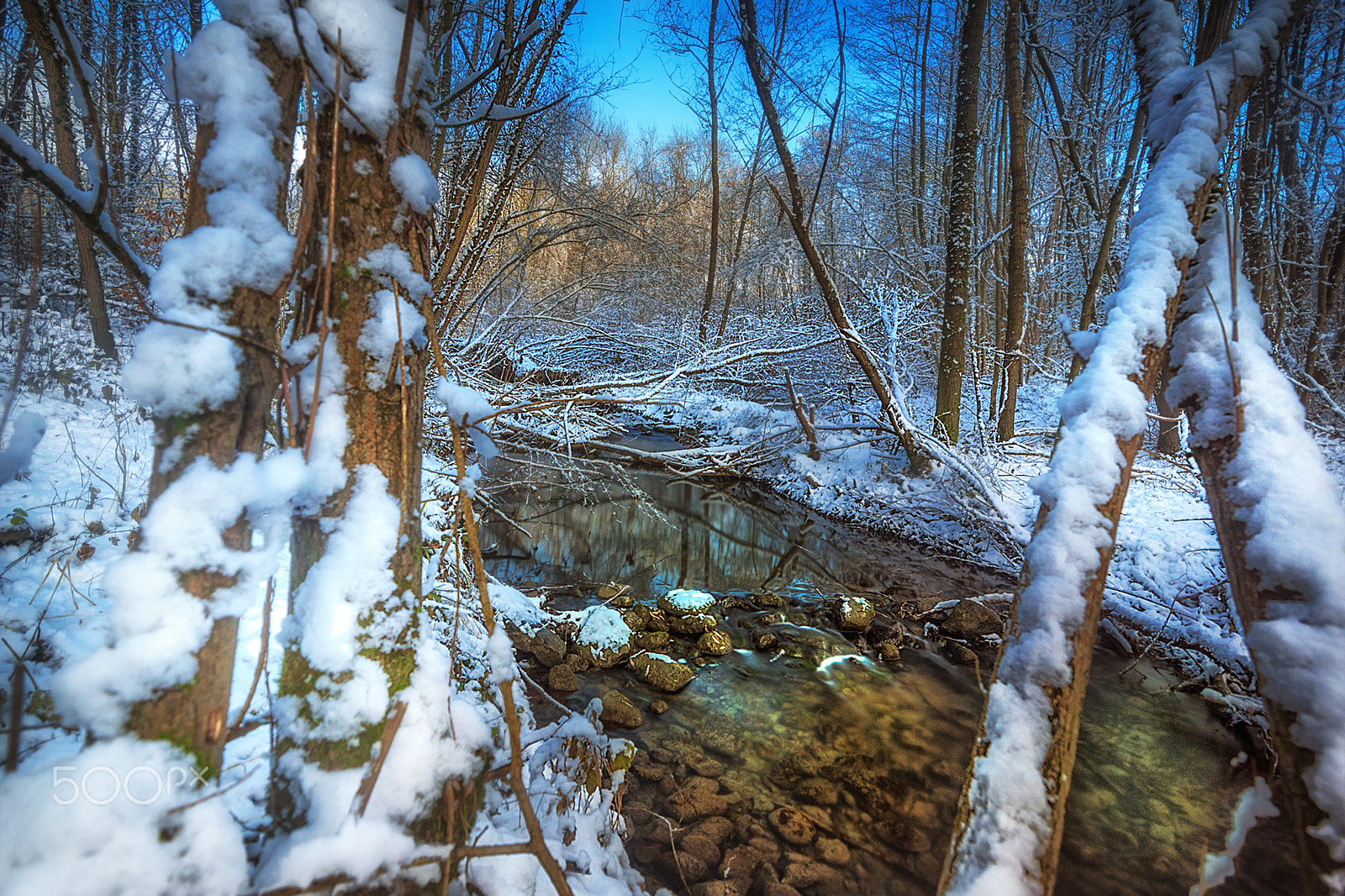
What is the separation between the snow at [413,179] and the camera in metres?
1.18

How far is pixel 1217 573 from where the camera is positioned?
4.54 m

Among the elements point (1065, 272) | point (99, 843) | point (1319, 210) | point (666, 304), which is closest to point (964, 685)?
point (99, 843)

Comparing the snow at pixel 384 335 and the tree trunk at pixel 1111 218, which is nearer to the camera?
the snow at pixel 384 335

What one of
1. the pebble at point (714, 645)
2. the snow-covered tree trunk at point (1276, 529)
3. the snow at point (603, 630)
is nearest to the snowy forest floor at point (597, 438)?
the snow-covered tree trunk at point (1276, 529)

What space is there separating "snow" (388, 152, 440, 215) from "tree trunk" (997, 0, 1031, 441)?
6.64m

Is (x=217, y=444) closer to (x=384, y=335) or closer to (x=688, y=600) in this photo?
(x=384, y=335)

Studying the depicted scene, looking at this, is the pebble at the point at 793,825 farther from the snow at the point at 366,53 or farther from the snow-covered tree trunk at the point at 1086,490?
the snow at the point at 366,53

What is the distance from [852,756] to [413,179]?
3.82 m

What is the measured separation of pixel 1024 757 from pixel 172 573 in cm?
154

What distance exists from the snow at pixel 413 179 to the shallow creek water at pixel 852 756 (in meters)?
2.24


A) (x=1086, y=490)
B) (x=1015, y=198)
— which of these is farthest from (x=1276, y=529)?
(x=1015, y=198)

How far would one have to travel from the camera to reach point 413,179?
3.90 feet

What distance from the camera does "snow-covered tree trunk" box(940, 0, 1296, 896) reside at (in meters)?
0.94

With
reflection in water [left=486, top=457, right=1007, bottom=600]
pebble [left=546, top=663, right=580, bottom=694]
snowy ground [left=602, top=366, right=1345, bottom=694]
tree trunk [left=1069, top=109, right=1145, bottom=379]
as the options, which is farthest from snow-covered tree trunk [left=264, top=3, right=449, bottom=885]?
Result: tree trunk [left=1069, top=109, right=1145, bottom=379]
